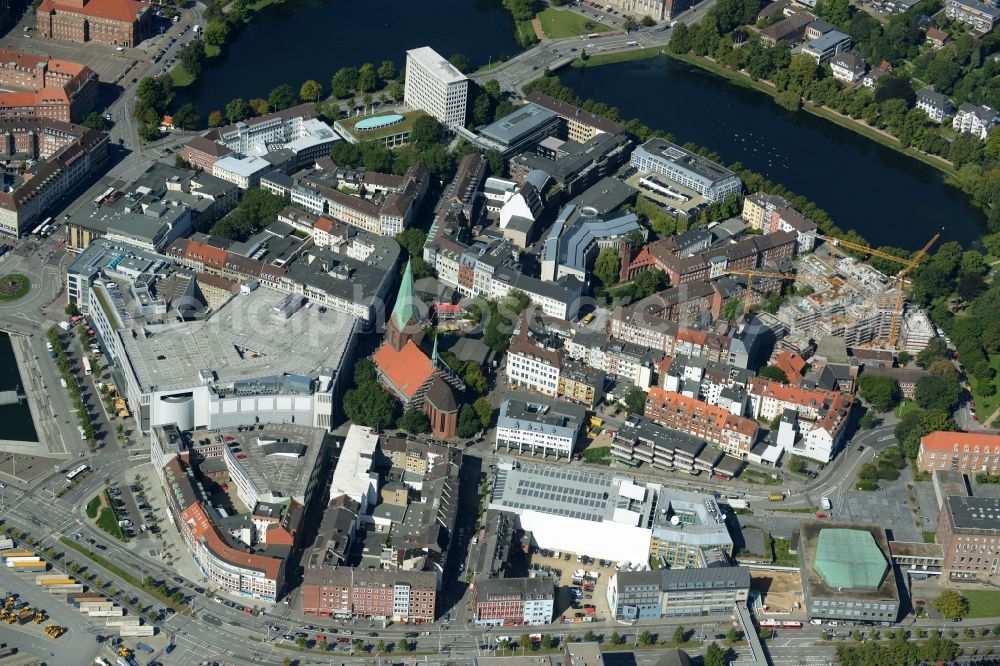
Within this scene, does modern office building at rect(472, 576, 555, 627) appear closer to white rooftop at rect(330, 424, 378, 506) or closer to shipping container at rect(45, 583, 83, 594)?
white rooftop at rect(330, 424, 378, 506)

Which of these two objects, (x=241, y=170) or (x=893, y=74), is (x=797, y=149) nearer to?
(x=893, y=74)

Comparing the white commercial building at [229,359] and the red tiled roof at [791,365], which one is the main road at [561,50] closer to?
the white commercial building at [229,359]

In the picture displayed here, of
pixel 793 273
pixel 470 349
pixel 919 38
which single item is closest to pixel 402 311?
pixel 470 349

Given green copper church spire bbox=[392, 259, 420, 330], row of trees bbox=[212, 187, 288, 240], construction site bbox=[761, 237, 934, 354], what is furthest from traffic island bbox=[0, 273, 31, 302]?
construction site bbox=[761, 237, 934, 354]

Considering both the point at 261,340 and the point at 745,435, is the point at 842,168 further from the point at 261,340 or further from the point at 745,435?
the point at 261,340

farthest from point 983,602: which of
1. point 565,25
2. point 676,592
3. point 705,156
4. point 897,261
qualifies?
point 565,25

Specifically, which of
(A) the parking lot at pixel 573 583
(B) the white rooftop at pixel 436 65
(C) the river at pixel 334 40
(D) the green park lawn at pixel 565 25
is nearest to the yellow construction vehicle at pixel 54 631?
(A) the parking lot at pixel 573 583
